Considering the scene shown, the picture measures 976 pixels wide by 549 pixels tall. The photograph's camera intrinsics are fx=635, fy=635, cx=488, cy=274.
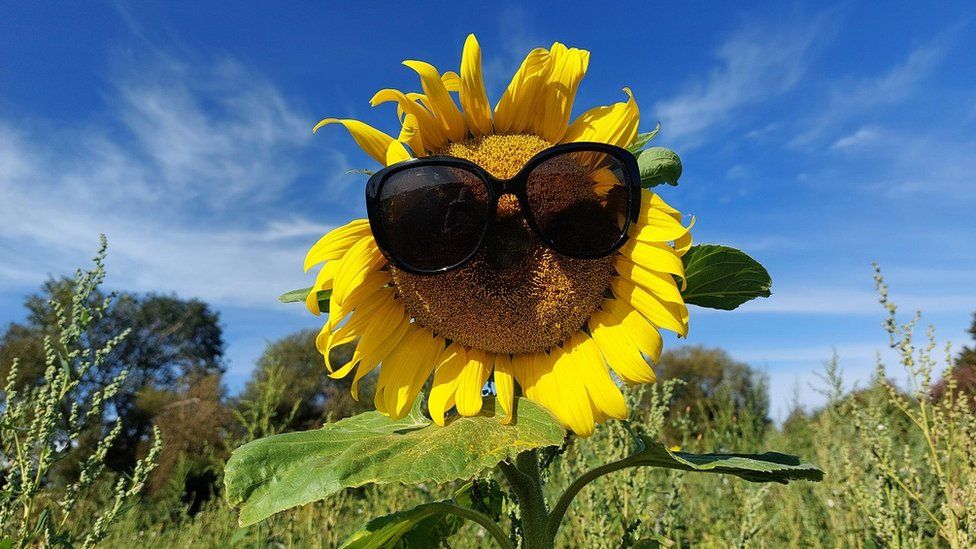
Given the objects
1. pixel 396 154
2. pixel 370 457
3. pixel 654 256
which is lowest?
pixel 370 457

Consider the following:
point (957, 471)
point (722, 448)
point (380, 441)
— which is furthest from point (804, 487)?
point (380, 441)

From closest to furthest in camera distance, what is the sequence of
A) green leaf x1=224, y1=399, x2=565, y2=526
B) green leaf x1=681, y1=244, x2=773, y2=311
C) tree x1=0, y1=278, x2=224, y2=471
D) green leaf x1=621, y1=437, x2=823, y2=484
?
green leaf x1=224, y1=399, x2=565, y2=526 → green leaf x1=621, y1=437, x2=823, y2=484 → green leaf x1=681, y1=244, x2=773, y2=311 → tree x1=0, y1=278, x2=224, y2=471

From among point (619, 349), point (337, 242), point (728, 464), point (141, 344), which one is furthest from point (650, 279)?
point (141, 344)

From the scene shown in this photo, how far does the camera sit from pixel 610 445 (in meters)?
2.39

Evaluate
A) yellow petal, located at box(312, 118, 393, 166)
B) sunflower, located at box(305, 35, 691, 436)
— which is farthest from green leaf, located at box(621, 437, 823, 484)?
yellow petal, located at box(312, 118, 393, 166)

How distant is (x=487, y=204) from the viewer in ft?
3.95

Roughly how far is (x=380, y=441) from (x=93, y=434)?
14492mm

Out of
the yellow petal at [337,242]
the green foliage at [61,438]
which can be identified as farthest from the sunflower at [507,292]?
the green foliage at [61,438]

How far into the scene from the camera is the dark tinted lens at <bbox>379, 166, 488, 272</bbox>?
118 centimetres

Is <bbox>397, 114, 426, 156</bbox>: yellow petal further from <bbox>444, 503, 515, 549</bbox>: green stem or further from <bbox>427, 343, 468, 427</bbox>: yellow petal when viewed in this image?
<bbox>444, 503, 515, 549</bbox>: green stem

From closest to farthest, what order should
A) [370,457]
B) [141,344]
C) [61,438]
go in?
[370,457]
[61,438]
[141,344]

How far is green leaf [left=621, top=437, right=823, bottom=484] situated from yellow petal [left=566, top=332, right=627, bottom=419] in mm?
102

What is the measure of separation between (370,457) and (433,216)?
17.7 inches

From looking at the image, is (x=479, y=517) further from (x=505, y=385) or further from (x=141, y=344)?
(x=141, y=344)
